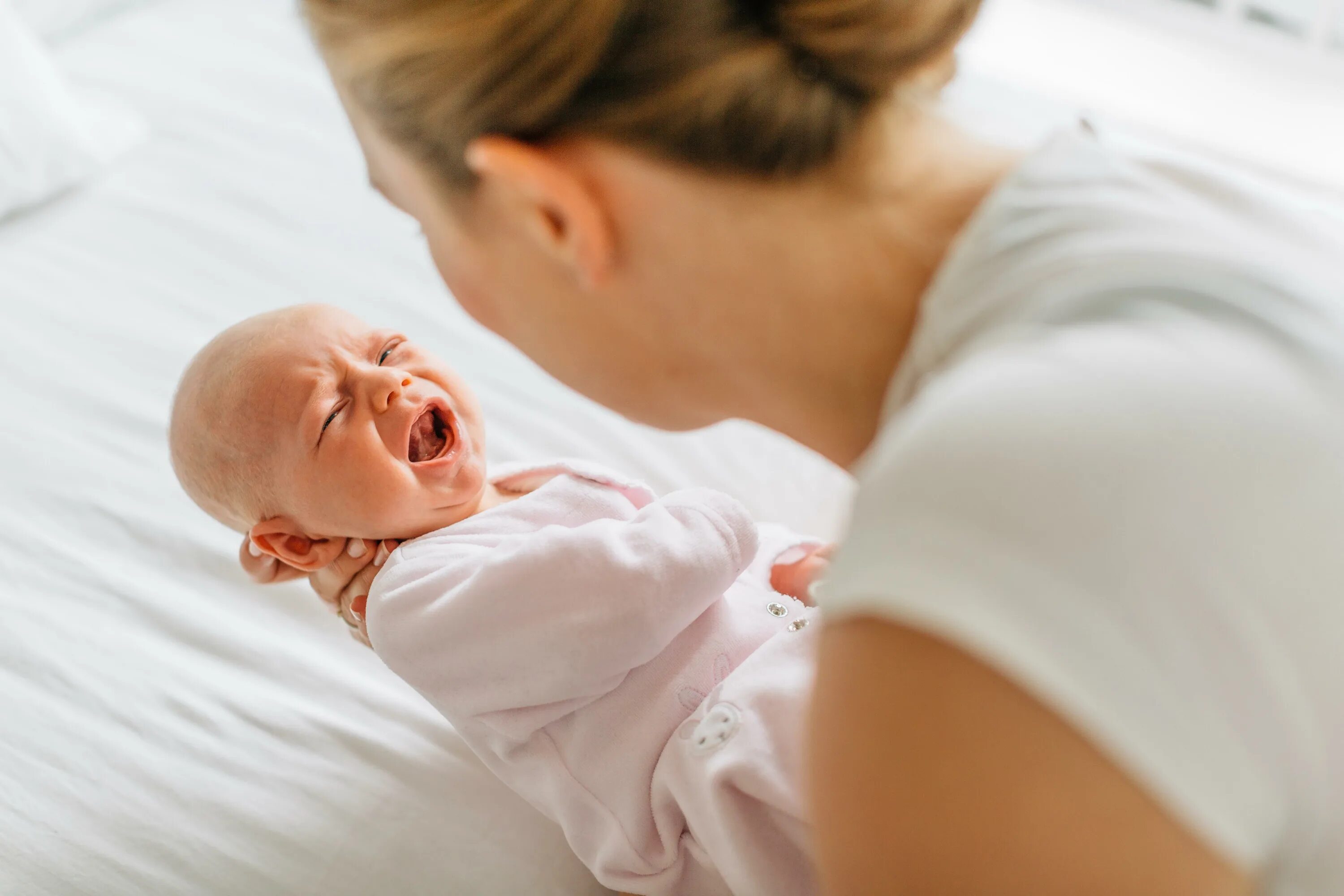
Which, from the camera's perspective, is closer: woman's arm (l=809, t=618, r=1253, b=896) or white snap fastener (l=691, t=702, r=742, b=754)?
woman's arm (l=809, t=618, r=1253, b=896)

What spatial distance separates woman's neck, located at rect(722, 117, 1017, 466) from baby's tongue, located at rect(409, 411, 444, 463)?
22.4 inches

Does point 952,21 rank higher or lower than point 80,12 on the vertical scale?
higher

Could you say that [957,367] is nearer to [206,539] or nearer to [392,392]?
[392,392]

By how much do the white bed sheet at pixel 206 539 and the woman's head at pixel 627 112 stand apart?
63 cm

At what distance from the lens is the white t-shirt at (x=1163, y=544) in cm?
52

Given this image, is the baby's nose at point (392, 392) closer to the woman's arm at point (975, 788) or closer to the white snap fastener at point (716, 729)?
the white snap fastener at point (716, 729)

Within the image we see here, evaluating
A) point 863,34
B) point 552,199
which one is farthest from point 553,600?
point 863,34

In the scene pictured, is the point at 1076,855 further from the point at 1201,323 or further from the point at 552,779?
the point at 552,779

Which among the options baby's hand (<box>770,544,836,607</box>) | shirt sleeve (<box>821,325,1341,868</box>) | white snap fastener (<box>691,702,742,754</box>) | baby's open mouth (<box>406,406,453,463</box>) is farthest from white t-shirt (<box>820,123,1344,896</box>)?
baby's open mouth (<box>406,406,453,463</box>)

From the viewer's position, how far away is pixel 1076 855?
557 mm

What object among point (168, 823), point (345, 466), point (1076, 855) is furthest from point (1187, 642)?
point (168, 823)

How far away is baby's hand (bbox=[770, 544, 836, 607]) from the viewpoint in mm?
1208

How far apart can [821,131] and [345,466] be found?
65 cm

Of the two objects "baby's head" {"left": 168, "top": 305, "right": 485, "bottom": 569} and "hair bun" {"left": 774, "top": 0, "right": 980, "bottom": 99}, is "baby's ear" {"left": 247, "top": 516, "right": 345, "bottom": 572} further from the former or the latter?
"hair bun" {"left": 774, "top": 0, "right": 980, "bottom": 99}
